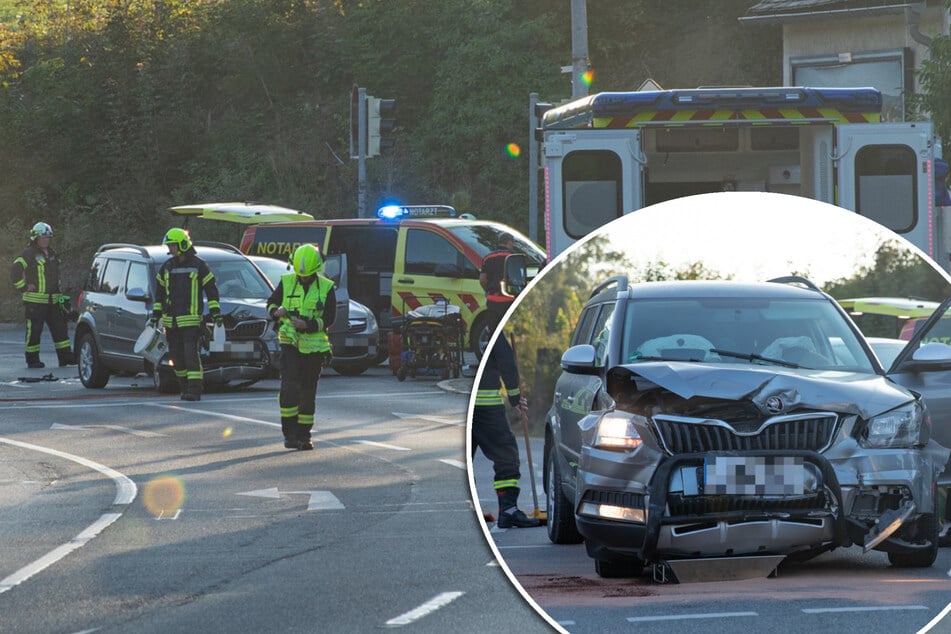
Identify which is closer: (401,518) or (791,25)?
(401,518)

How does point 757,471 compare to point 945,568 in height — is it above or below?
above

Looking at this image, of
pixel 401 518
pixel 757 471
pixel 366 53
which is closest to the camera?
pixel 757 471

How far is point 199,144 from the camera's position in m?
48.1

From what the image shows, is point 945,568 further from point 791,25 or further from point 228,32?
point 228,32

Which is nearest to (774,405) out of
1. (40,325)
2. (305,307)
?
(305,307)

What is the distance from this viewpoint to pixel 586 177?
591 cm

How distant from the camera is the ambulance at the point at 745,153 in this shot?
3580 millimetres

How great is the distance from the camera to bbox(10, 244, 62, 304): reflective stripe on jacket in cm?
2270

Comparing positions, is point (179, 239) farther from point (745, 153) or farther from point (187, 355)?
point (745, 153)

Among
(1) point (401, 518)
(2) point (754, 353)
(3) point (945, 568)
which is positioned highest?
(2) point (754, 353)

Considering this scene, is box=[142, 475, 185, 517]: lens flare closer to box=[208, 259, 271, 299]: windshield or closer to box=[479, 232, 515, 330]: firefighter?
box=[479, 232, 515, 330]: firefighter

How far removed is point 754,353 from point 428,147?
133 feet

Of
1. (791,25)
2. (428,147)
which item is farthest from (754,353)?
(428,147)

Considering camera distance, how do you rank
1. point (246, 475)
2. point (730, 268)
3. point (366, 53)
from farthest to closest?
1. point (366, 53)
2. point (246, 475)
3. point (730, 268)
